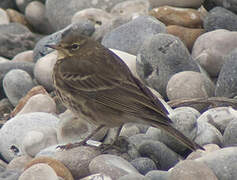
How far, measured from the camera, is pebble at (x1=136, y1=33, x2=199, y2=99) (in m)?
7.67

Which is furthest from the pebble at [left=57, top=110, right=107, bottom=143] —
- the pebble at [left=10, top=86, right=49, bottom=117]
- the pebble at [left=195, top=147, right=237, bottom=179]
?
the pebble at [left=10, top=86, right=49, bottom=117]

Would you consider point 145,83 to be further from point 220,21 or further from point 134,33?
point 220,21

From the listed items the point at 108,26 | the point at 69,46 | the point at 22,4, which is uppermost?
the point at 69,46

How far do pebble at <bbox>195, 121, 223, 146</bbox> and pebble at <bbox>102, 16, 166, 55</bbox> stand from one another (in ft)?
7.91

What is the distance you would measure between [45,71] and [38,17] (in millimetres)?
3022

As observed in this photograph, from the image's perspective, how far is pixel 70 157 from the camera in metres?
5.70

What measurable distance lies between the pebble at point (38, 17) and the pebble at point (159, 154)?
5798 millimetres

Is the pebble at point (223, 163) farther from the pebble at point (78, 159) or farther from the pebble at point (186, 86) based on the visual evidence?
the pebble at point (186, 86)

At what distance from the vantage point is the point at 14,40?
33.4 ft

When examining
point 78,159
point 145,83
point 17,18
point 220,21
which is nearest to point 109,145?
point 78,159

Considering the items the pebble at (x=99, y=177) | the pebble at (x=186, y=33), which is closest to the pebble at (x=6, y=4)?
the pebble at (x=186, y=33)

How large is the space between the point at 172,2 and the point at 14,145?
3.40 meters

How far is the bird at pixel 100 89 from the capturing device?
5797mm

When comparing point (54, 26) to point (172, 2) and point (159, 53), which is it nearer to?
point (172, 2)
